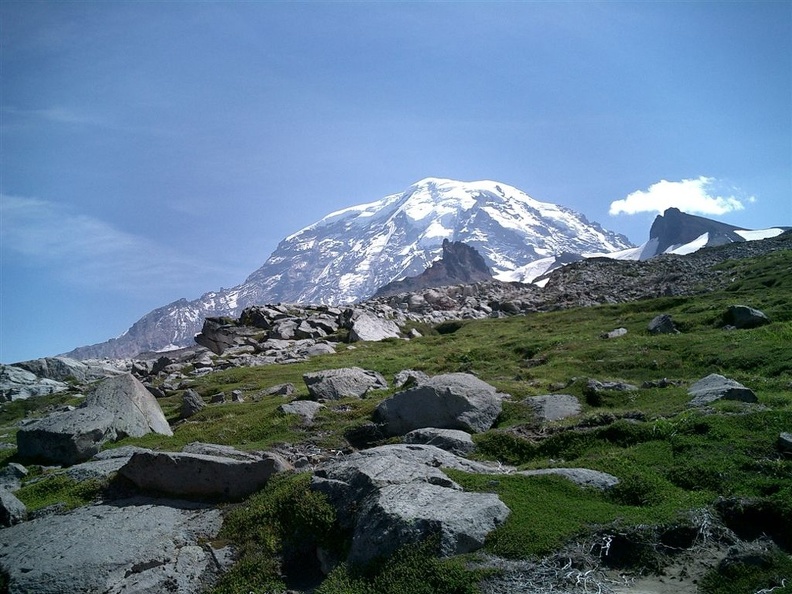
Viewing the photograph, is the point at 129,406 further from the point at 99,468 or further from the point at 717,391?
the point at 717,391

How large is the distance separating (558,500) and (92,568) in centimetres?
968

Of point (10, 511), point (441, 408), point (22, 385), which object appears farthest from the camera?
point (22, 385)

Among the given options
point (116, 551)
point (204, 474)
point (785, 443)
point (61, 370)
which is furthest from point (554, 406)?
point (61, 370)

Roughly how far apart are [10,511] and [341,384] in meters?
13.9

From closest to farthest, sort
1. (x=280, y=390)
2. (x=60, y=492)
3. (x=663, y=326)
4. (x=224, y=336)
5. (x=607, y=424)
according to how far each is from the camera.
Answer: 1. (x=60, y=492)
2. (x=607, y=424)
3. (x=280, y=390)
4. (x=663, y=326)
5. (x=224, y=336)

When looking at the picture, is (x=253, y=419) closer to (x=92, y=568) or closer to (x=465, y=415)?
(x=465, y=415)

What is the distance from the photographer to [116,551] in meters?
11.9

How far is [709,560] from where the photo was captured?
31.6ft

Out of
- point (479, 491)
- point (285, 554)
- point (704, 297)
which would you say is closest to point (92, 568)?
point (285, 554)

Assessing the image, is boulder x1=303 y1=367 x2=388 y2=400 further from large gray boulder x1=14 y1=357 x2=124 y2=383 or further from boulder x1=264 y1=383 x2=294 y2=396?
large gray boulder x1=14 y1=357 x2=124 y2=383

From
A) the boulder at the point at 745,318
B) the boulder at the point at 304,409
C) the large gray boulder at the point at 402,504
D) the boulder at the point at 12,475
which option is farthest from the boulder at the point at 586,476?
the boulder at the point at 745,318

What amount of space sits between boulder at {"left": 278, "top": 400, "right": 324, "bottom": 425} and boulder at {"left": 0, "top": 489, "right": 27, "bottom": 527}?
940cm

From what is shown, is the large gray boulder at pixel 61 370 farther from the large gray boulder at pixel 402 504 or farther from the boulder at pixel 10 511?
the large gray boulder at pixel 402 504

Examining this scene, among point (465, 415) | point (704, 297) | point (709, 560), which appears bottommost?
point (709, 560)
